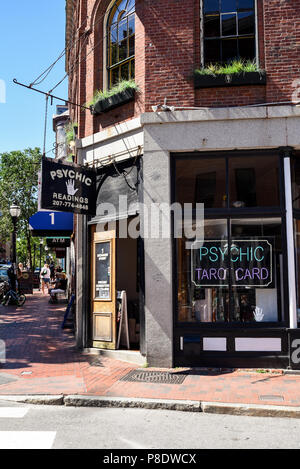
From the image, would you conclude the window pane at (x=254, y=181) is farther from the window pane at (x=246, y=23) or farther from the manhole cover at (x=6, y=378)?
the manhole cover at (x=6, y=378)

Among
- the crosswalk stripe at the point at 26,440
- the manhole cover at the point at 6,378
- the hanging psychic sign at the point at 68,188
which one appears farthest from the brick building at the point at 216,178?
the crosswalk stripe at the point at 26,440

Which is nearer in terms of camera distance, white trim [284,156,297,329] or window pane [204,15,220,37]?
white trim [284,156,297,329]

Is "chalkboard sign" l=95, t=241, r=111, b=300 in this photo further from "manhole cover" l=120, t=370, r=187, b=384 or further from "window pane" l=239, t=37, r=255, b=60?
"window pane" l=239, t=37, r=255, b=60

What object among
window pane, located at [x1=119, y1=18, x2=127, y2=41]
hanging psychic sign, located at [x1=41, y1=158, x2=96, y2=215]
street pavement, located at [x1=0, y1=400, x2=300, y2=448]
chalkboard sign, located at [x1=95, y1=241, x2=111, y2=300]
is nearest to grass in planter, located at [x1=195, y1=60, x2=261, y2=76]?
window pane, located at [x1=119, y1=18, x2=127, y2=41]

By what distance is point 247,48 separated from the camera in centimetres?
891

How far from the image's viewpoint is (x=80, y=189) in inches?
374

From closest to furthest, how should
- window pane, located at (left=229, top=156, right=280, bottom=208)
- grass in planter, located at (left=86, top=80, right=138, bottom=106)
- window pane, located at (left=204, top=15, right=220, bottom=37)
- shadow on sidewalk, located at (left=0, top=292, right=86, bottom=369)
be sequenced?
window pane, located at (left=229, top=156, right=280, bottom=208)
window pane, located at (left=204, top=15, right=220, bottom=37)
shadow on sidewalk, located at (left=0, top=292, right=86, bottom=369)
grass in planter, located at (left=86, top=80, right=138, bottom=106)

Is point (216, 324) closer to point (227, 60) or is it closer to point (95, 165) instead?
point (95, 165)

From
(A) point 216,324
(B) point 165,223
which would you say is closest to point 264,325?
(A) point 216,324

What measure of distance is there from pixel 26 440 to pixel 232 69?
724cm

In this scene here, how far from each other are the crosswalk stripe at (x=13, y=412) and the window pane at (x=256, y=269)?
161 inches

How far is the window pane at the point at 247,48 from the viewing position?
8.88m

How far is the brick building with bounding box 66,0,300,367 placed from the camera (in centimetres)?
825

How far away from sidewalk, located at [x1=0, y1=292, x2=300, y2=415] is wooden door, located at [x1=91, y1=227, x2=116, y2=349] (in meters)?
0.54
